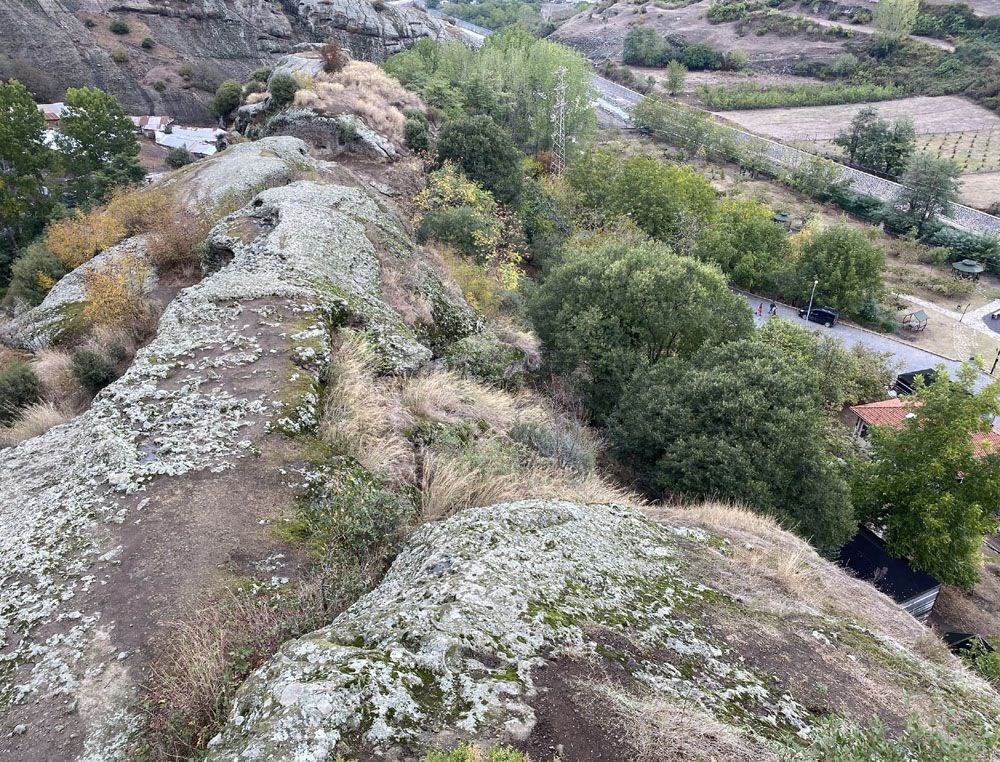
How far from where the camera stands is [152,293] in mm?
13906

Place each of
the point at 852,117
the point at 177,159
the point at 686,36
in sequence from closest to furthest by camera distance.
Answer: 1. the point at 177,159
2. the point at 852,117
3. the point at 686,36

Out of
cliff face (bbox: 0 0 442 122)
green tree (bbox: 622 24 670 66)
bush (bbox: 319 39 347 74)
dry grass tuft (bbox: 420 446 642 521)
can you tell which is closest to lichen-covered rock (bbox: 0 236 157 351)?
dry grass tuft (bbox: 420 446 642 521)

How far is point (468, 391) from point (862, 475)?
14955 millimetres

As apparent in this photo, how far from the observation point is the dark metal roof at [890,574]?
1659 cm

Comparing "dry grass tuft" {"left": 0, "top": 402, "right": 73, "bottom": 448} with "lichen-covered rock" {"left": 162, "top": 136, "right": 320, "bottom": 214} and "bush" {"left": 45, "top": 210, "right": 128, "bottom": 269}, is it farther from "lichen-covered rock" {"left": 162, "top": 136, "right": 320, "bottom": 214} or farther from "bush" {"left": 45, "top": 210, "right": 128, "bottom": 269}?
"bush" {"left": 45, "top": 210, "right": 128, "bottom": 269}

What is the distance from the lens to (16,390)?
37.0ft

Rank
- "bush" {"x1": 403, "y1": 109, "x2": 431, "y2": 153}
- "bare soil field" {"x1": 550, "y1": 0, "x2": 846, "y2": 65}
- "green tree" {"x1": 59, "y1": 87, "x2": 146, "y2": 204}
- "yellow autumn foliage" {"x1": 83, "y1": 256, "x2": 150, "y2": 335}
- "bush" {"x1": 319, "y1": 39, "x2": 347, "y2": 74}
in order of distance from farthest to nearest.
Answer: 1. "bare soil field" {"x1": 550, "y1": 0, "x2": 846, "y2": 65}
2. "bush" {"x1": 319, "y1": 39, "x2": 347, "y2": 74}
3. "green tree" {"x1": 59, "y1": 87, "x2": 146, "y2": 204}
4. "bush" {"x1": 403, "y1": 109, "x2": 431, "y2": 153}
5. "yellow autumn foliage" {"x1": 83, "y1": 256, "x2": 150, "y2": 335}

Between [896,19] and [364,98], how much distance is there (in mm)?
103820

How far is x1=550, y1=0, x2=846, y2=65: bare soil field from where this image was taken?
323 feet

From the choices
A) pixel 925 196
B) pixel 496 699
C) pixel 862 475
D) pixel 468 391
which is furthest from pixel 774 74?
pixel 496 699

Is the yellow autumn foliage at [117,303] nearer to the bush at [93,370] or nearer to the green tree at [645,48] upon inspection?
the bush at [93,370]

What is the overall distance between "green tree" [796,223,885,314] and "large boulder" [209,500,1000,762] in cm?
3662

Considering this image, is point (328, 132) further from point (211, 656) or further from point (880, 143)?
point (880, 143)

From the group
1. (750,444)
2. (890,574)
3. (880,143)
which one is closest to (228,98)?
(750,444)
